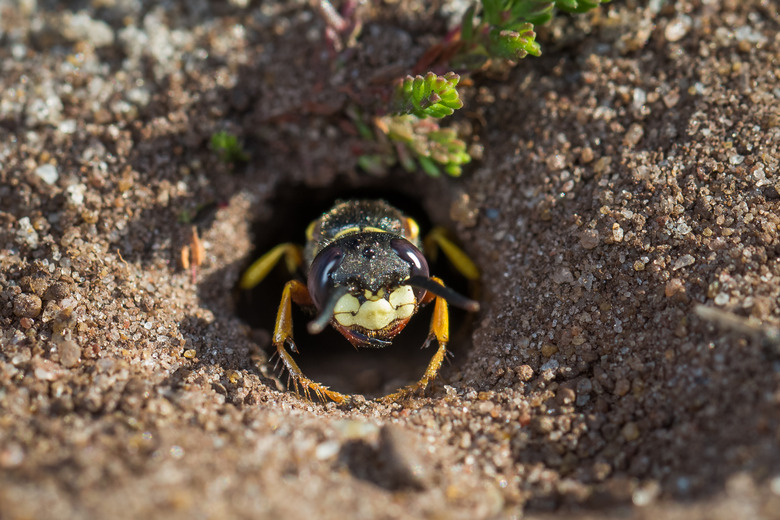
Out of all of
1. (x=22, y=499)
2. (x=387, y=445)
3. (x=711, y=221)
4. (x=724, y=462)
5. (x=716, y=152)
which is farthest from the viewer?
(x=716, y=152)

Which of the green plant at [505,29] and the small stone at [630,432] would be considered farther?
the green plant at [505,29]

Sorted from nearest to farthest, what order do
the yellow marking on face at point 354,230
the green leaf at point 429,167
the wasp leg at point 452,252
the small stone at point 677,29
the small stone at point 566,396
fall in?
the small stone at point 566,396 → the small stone at point 677,29 → the green leaf at point 429,167 → the yellow marking on face at point 354,230 → the wasp leg at point 452,252

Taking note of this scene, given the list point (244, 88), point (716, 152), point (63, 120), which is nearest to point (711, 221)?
point (716, 152)

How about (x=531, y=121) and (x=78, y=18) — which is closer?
(x=531, y=121)

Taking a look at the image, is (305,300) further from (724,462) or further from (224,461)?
(724,462)

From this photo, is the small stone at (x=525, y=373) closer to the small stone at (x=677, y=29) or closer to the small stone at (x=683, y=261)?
the small stone at (x=683, y=261)

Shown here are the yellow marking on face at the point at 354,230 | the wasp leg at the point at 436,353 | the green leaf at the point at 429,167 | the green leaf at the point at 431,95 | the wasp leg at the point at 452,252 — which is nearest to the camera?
the green leaf at the point at 431,95

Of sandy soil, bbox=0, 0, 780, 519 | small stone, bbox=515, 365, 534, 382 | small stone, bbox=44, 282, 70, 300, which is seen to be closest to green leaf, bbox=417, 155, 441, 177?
sandy soil, bbox=0, 0, 780, 519

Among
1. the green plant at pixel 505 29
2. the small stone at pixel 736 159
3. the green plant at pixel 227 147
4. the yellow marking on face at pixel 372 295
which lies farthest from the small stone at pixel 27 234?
the small stone at pixel 736 159
